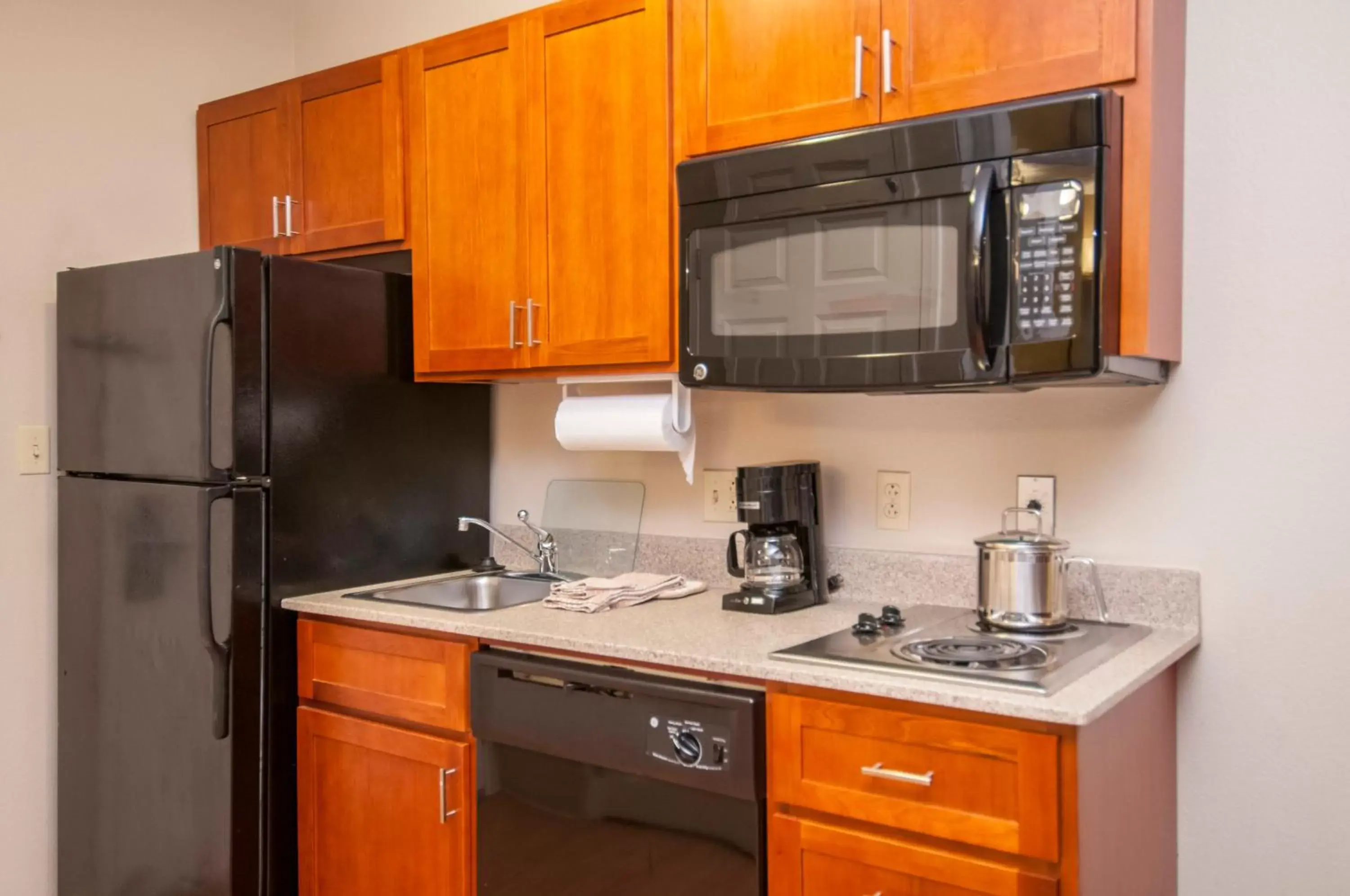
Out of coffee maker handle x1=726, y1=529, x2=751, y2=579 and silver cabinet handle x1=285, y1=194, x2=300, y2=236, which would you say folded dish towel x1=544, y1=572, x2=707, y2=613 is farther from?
silver cabinet handle x1=285, y1=194, x2=300, y2=236

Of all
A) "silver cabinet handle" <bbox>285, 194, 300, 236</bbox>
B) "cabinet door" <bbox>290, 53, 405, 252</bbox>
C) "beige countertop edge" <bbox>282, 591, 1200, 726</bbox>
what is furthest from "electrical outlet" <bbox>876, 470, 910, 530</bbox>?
"silver cabinet handle" <bbox>285, 194, 300, 236</bbox>

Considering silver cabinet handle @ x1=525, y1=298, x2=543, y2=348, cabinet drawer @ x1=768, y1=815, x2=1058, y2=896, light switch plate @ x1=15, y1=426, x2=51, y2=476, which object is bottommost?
cabinet drawer @ x1=768, y1=815, x2=1058, y2=896

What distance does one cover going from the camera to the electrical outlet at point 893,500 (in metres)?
2.02

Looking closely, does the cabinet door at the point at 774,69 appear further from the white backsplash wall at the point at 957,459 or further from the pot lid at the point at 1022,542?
the pot lid at the point at 1022,542

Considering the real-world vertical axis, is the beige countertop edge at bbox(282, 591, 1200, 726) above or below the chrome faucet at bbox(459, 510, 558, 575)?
below

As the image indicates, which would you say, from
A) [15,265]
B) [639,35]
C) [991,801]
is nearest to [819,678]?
[991,801]

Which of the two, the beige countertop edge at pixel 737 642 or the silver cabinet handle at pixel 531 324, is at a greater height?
the silver cabinet handle at pixel 531 324

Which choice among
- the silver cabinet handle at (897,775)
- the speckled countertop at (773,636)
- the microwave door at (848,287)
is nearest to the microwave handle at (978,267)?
the microwave door at (848,287)

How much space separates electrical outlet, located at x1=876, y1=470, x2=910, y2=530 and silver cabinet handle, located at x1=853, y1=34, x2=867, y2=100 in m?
0.72

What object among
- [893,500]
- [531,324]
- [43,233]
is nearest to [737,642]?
[893,500]

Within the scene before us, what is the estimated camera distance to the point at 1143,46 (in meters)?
Answer: 1.47

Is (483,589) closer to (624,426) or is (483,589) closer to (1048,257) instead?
(624,426)

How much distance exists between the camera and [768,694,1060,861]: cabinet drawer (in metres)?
1.29

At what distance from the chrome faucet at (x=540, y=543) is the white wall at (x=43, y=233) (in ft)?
3.38
